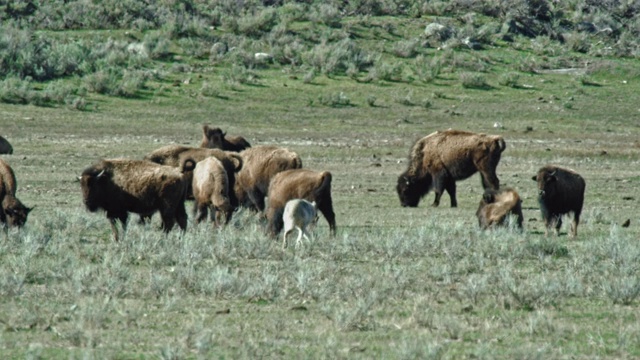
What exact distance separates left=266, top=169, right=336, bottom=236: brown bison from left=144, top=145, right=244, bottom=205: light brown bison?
277 centimetres

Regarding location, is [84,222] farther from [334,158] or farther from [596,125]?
[596,125]

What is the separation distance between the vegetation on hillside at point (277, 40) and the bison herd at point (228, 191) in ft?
64.1

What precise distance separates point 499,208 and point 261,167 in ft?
13.8

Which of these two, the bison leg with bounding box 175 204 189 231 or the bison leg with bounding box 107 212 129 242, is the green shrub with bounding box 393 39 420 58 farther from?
the bison leg with bounding box 107 212 129 242

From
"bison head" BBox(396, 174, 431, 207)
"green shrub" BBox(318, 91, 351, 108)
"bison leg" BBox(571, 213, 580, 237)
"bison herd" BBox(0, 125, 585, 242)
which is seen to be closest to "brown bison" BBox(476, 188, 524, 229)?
"bison herd" BBox(0, 125, 585, 242)

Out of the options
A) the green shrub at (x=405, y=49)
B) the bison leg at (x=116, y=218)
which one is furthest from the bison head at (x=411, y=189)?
the green shrub at (x=405, y=49)

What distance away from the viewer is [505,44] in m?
53.0

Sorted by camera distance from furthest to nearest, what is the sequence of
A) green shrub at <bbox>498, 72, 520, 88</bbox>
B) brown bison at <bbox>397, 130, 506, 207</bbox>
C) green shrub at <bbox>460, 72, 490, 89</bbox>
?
green shrub at <bbox>498, 72, 520, 88</bbox>, green shrub at <bbox>460, 72, 490, 89</bbox>, brown bison at <bbox>397, 130, 506, 207</bbox>

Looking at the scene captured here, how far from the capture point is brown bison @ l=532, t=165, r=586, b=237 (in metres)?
19.0

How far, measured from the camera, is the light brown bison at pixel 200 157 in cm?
2072

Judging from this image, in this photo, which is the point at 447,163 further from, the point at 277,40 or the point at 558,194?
the point at 277,40

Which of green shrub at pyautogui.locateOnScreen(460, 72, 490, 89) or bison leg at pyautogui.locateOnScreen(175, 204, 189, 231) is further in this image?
green shrub at pyautogui.locateOnScreen(460, 72, 490, 89)

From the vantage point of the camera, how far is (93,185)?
16953 mm

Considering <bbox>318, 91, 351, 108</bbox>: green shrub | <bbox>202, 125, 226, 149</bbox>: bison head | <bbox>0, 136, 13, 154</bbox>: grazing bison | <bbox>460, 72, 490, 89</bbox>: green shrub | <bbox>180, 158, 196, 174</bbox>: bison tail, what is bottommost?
<bbox>318, 91, 351, 108</bbox>: green shrub
